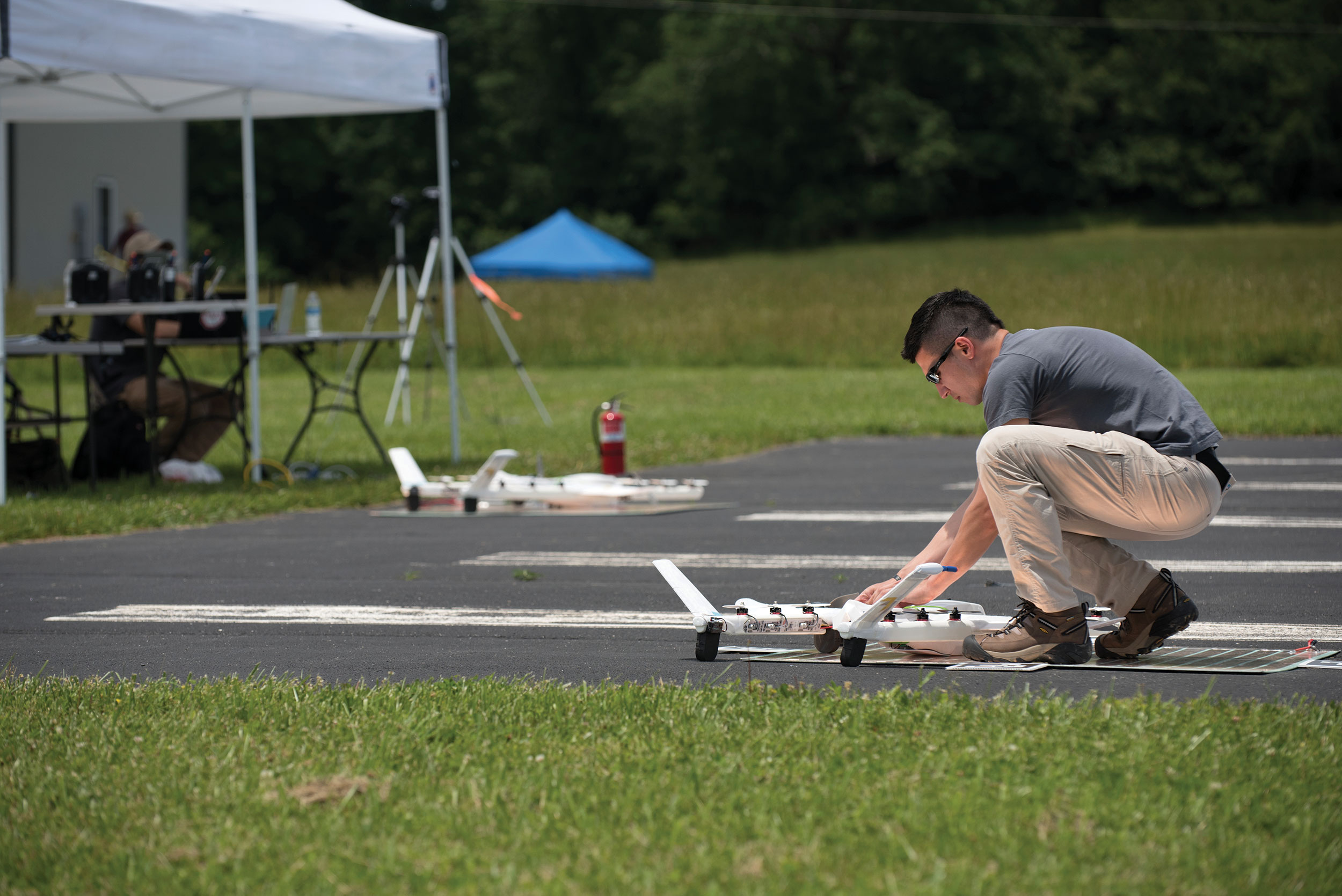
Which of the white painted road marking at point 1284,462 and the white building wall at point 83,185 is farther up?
the white building wall at point 83,185

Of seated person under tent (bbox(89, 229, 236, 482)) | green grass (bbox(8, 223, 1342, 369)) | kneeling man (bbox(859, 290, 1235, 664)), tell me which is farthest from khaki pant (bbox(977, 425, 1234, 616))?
green grass (bbox(8, 223, 1342, 369))

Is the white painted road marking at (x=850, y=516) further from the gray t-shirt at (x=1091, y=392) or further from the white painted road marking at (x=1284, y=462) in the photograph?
the gray t-shirt at (x=1091, y=392)

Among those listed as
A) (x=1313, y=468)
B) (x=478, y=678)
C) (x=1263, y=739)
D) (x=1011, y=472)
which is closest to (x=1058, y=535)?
(x=1011, y=472)

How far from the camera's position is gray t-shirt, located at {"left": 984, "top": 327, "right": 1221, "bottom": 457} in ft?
15.0

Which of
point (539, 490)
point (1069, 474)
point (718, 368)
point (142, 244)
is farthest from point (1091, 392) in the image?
point (718, 368)

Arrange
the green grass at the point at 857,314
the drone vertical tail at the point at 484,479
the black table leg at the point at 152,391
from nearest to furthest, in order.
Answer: the drone vertical tail at the point at 484,479 < the black table leg at the point at 152,391 < the green grass at the point at 857,314

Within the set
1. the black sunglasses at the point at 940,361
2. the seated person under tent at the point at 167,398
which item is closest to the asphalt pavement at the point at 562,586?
the black sunglasses at the point at 940,361

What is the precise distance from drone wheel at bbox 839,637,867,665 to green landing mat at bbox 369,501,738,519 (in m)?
4.29

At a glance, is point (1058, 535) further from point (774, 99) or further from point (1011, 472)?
point (774, 99)

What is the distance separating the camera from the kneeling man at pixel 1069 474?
4.54 metres

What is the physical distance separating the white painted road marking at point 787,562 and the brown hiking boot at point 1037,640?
6.77 ft

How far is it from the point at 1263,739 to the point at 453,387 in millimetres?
8162

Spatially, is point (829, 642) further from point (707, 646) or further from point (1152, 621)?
point (1152, 621)

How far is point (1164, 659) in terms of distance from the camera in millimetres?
4699
